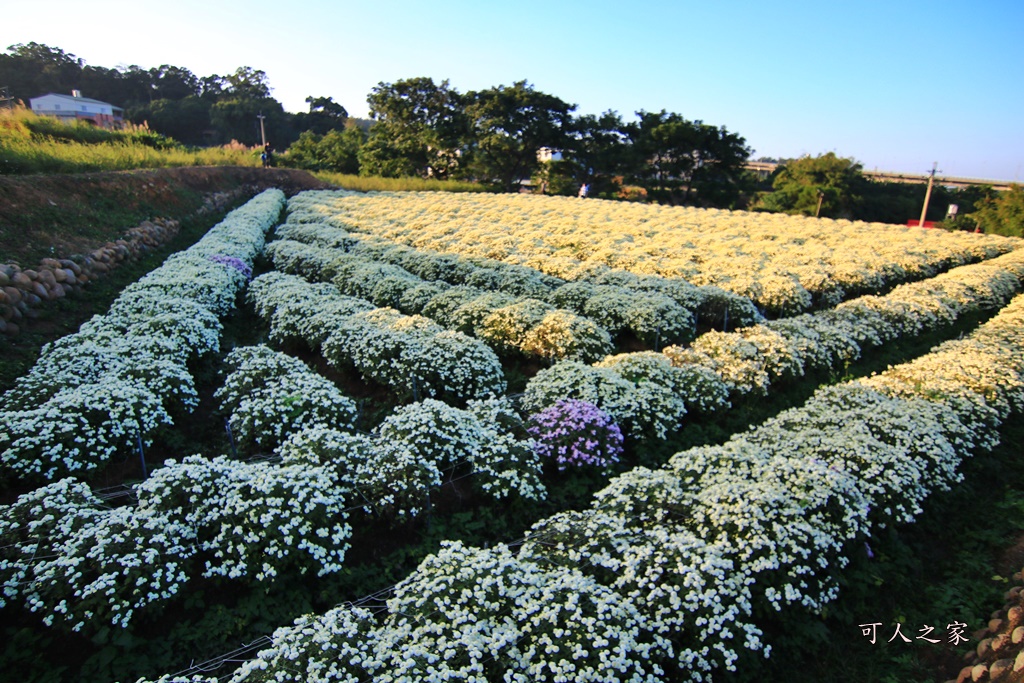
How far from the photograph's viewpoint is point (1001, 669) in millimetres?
4293

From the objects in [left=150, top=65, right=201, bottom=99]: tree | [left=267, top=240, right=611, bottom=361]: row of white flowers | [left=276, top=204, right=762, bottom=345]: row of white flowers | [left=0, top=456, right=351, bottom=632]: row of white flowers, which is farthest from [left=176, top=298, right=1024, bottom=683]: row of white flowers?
[left=150, top=65, right=201, bottom=99]: tree

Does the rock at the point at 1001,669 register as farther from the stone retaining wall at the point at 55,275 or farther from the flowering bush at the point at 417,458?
the stone retaining wall at the point at 55,275

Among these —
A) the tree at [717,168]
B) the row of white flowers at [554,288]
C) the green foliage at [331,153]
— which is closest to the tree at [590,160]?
the tree at [717,168]

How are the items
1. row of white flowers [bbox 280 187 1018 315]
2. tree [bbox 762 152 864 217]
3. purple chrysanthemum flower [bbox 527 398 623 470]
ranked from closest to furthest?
purple chrysanthemum flower [bbox 527 398 623 470] < row of white flowers [bbox 280 187 1018 315] < tree [bbox 762 152 864 217]

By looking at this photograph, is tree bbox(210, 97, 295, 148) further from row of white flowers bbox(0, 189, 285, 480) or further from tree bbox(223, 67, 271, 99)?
row of white flowers bbox(0, 189, 285, 480)

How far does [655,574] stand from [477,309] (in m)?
7.41

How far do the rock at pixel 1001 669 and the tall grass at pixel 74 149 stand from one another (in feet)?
75.3

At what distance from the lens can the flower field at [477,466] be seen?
13.9 ft

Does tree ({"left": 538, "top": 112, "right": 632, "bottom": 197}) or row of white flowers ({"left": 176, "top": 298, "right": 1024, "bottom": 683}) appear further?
tree ({"left": 538, "top": 112, "right": 632, "bottom": 197})

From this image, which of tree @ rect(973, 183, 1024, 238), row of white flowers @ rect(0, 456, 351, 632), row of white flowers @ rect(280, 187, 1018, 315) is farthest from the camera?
tree @ rect(973, 183, 1024, 238)

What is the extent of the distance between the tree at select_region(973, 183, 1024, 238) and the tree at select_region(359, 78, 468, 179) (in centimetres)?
4021

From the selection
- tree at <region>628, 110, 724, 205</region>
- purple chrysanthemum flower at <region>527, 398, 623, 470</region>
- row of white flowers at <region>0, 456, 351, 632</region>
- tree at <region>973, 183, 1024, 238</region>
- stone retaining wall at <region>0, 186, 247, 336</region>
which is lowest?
row of white flowers at <region>0, 456, 351, 632</region>

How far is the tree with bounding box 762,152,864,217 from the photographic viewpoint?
1881 inches

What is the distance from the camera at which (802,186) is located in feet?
167
